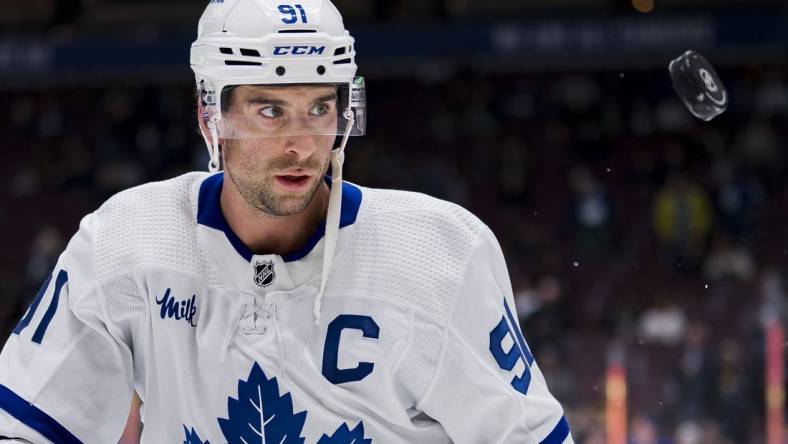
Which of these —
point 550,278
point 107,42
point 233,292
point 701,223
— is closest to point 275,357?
point 233,292

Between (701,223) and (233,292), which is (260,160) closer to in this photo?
(233,292)

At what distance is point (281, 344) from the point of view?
2.42m

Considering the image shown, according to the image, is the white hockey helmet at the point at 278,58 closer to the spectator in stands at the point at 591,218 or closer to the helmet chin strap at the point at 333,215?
the helmet chin strap at the point at 333,215

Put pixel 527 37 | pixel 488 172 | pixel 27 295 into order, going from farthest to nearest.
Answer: pixel 488 172
pixel 527 37
pixel 27 295

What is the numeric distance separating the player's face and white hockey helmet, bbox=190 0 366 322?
0.06ft

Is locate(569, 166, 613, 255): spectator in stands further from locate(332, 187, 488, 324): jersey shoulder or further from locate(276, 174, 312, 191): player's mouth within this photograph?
locate(276, 174, 312, 191): player's mouth

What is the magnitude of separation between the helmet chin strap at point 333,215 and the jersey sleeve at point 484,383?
0.22 m

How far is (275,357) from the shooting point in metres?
2.43

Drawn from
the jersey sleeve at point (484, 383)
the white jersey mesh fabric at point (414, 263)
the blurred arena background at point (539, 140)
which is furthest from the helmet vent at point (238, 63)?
the blurred arena background at point (539, 140)

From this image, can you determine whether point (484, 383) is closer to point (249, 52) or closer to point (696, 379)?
point (249, 52)

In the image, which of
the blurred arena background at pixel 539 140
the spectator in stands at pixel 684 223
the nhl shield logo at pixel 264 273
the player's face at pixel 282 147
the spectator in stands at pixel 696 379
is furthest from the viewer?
the spectator in stands at pixel 684 223

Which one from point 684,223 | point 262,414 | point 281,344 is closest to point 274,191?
point 281,344

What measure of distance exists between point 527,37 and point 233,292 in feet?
34.0

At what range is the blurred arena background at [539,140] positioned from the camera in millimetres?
10922
